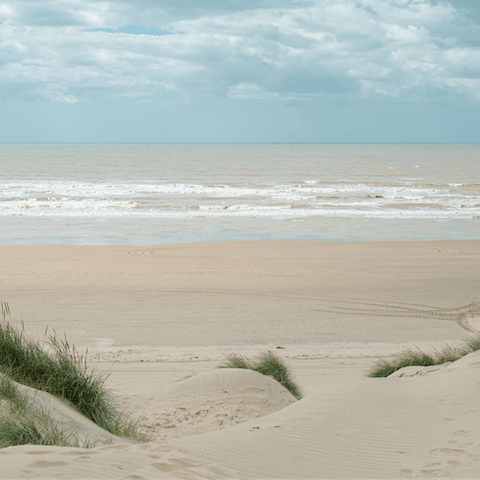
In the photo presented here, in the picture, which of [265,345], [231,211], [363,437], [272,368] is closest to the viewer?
[363,437]

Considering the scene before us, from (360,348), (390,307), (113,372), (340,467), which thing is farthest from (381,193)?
(340,467)

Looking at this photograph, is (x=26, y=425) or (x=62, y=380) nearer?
(x=26, y=425)

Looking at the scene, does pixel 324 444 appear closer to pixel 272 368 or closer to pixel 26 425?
pixel 26 425

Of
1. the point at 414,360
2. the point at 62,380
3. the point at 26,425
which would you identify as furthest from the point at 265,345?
the point at 26,425

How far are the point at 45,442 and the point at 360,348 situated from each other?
5.12m

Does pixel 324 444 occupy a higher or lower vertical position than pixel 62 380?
lower

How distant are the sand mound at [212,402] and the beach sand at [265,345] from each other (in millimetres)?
16

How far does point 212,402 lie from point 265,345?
8.26ft

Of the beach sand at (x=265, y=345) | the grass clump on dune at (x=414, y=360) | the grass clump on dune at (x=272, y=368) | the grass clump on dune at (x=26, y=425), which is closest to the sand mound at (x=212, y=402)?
the beach sand at (x=265, y=345)

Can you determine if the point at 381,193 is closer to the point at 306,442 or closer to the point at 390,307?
the point at 390,307

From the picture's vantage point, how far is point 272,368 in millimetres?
6066

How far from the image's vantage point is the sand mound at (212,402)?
479 cm

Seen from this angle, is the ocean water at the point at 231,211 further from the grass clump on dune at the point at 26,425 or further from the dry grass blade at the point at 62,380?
the grass clump on dune at the point at 26,425

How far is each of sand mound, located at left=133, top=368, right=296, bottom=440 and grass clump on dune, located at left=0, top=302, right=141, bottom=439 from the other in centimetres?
35
